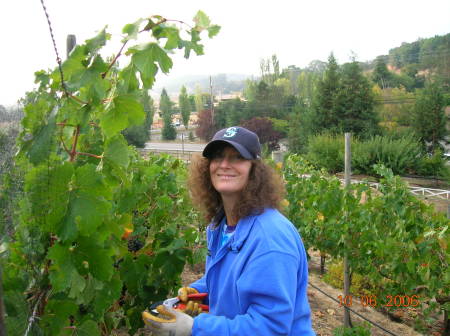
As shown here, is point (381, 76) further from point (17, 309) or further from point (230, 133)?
point (17, 309)

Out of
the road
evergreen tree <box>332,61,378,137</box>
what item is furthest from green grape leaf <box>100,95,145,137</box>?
the road

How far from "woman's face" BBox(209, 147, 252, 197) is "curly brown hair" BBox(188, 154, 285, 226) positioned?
0.04 metres

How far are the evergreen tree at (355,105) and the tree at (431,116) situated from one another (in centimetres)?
274

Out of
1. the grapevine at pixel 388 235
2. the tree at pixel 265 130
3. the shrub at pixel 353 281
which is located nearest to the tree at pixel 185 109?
the tree at pixel 265 130

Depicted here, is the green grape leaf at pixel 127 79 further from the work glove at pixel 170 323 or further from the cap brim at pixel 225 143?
the work glove at pixel 170 323

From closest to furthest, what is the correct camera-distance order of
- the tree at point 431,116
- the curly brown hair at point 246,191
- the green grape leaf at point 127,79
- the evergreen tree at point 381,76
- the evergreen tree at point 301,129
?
the green grape leaf at point 127,79 < the curly brown hair at point 246,191 < the tree at point 431,116 < the evergreen tree at point 301,129 < the evergreen tree at point 381,76

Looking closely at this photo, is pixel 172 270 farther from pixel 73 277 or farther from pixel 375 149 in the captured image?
pixel 375 149

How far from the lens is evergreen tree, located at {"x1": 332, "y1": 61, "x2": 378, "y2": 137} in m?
26.9

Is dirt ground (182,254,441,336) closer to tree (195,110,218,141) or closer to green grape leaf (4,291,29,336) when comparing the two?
green grape leaf (4,291,29,336)

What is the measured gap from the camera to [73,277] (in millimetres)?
1197

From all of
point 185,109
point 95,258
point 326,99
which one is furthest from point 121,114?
point 185,109

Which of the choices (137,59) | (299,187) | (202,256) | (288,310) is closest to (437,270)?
(299,187)

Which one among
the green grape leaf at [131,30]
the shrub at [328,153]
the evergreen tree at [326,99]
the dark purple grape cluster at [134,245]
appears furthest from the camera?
the evergreen tree at [326,99]

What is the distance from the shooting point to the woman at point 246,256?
152 centimetres
